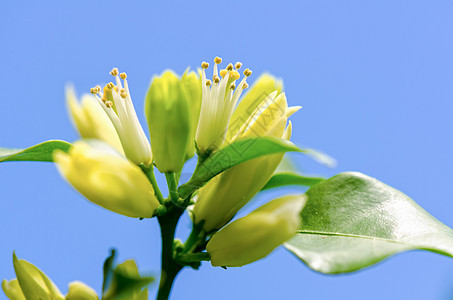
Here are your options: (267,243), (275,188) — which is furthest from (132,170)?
(275,188)

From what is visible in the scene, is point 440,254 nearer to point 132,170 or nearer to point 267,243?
point 267,243

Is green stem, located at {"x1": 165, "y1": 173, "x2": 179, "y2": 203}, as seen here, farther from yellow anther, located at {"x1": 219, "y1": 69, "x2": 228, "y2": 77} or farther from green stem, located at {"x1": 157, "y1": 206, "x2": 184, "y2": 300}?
yellow anther, located at {"x1": 219, "y1": 69, "x2": 228, "y2": 77}

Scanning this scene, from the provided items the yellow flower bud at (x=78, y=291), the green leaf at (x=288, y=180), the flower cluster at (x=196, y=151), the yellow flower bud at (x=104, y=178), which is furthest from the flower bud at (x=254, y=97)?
the yellow flower bud at (x=78, y=291)

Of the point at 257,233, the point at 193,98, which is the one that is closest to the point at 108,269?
the point at 257,233

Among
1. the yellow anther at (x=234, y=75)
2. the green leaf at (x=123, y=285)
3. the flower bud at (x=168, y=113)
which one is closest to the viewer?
the green leaf at (x=123, y=285)

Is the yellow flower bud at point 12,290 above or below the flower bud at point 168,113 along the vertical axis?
below

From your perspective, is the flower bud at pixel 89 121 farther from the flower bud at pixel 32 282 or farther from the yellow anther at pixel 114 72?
the flower bud at pixel 32 282

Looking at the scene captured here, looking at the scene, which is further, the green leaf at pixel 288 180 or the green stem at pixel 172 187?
the green leaf at pixel 288 180
